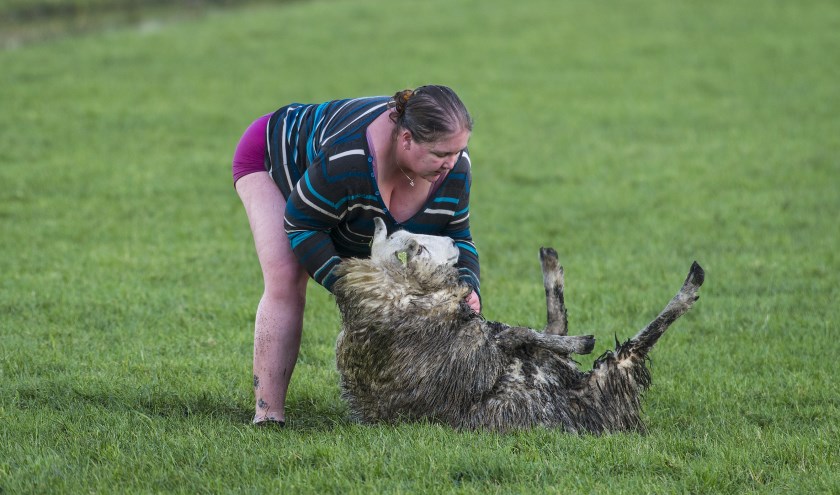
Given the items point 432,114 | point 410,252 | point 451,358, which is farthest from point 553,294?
point 432,114

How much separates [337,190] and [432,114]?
0.59m

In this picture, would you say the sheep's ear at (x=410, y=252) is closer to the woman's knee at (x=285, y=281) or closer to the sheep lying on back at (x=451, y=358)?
the sheep lying on back at (x=451, y=358)

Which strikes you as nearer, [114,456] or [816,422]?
[114,456]

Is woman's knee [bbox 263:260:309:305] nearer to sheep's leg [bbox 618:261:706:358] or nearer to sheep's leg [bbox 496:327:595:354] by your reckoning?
sheep's leg [bbox 496:327:595:354]

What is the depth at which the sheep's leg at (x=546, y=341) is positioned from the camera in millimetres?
5012

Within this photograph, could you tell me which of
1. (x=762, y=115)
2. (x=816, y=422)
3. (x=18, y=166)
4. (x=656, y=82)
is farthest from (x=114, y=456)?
(x=656, y=82)

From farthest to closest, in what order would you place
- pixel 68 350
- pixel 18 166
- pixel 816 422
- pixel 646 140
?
pixel 646 140 → pixel 18 166 → pixel 68 350 → pixel 816 422

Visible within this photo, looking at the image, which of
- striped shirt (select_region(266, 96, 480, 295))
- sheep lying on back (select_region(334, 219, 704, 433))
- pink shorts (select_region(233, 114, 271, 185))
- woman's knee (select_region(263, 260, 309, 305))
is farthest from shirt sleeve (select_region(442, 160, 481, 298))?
pink shorts (select_region(233, 114, 271, 185))

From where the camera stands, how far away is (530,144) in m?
14.4

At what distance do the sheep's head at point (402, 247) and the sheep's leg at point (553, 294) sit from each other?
800mm

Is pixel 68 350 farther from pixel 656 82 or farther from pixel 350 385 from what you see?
pixel 656 82

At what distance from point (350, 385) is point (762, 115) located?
11531mm

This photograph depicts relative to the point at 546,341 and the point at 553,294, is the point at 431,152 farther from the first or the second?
the point at 553,294


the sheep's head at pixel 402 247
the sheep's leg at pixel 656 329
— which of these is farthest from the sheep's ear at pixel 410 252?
the sheep's leg at pixel 656 329
